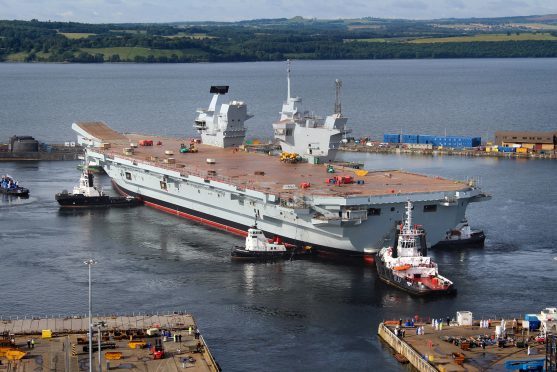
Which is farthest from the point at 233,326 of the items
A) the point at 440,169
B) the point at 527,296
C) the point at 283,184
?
the point at 440,169

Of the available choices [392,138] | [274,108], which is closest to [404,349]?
[392,138]

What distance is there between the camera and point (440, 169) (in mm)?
89812

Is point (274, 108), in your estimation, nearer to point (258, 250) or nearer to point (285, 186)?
point (285, 186)

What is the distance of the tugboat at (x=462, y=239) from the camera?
5972 cm

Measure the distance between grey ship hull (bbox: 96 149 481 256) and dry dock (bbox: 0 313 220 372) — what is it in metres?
14.8

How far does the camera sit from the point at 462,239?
2354 inches

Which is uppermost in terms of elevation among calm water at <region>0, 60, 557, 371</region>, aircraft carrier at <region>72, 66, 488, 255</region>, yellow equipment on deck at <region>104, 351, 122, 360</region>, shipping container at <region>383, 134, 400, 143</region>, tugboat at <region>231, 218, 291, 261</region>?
aircraft carrier at <region>72, 66, 488, 255</region>

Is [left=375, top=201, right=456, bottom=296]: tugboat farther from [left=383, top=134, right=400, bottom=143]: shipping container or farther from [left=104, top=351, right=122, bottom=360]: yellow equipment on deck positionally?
[left=383, top=134, right=400, bottom=143]: shipping container

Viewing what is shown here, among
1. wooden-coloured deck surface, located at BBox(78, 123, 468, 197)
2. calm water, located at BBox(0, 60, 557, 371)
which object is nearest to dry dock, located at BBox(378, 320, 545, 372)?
calm water, located at BBox(0, 60, 557, 371)

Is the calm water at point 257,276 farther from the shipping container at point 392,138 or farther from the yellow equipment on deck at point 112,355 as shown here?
the shipping container at point 392,138

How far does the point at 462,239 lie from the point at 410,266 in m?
9.32

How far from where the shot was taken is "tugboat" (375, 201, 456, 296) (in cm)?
4947

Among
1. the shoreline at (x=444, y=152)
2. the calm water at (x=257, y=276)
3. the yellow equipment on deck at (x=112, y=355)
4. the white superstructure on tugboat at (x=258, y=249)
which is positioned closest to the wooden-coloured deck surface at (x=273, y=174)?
the white superstructure on tugboat at (x=258, y=249)

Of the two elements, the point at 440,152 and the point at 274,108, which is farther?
the point at 274,108
